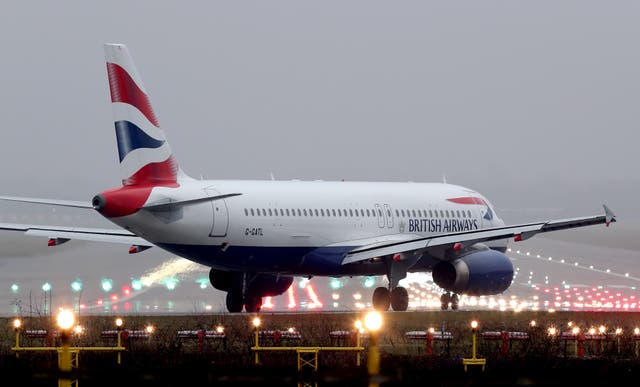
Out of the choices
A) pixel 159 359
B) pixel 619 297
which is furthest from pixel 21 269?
pixel 159 359

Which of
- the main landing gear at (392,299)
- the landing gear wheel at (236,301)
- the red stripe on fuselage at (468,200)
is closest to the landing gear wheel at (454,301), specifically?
the main landing gear at (392,299)

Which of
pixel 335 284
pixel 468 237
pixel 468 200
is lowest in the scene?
pixel 335 284

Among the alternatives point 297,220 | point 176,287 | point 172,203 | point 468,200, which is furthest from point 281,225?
point 176,287

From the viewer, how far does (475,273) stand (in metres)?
46.9

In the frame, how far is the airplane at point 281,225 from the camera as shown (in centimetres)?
4162

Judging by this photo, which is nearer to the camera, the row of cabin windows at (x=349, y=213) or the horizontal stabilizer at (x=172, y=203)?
A: the horizontal stabilizer at (x=172, y=203)

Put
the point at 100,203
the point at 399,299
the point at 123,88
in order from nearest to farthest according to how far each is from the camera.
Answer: the point at 100,203 → the point at 123,88 → the point at 399,299

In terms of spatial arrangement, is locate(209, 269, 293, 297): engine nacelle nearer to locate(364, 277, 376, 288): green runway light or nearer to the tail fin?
the tail fin

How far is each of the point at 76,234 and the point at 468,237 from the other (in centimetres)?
1297

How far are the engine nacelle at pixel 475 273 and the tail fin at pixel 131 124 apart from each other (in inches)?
417

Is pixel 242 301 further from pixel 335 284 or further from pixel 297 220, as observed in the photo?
pixel 335 284

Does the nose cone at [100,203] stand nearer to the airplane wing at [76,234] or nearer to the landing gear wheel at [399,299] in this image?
the airplane wing at [76,234]

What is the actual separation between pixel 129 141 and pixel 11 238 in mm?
40783

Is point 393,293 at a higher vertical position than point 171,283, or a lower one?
lower
